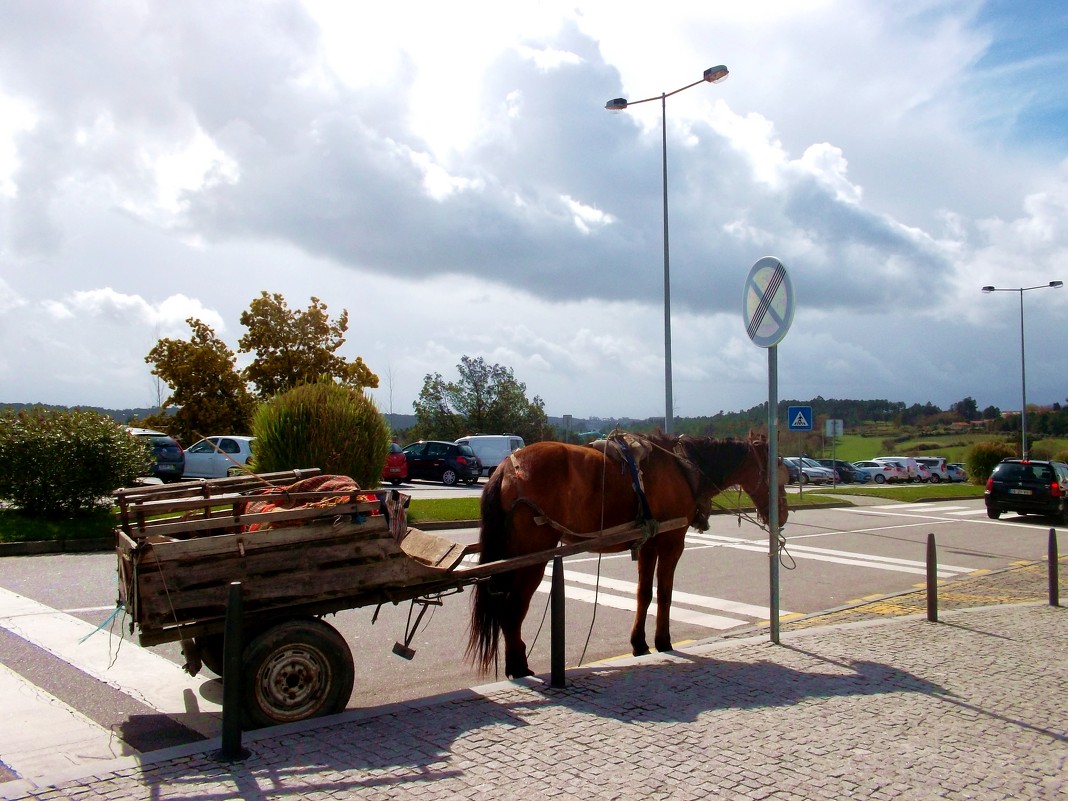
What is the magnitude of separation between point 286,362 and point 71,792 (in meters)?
32.4

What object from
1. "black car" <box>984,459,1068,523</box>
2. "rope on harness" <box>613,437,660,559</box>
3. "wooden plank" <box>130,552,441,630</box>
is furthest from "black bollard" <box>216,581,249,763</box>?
"black car" <box>984,459,1068,523</box>

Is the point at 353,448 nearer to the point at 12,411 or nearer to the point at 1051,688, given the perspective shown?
the point at 12,411

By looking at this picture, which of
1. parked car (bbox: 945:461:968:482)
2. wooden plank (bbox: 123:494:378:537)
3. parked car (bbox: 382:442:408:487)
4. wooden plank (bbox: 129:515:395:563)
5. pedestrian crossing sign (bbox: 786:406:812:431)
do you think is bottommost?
parked car (bbox: 945:461:968:482)

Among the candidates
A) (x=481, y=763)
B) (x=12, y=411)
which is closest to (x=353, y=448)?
(x=12, y=411)

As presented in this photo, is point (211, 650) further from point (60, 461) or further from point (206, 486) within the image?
point (60, 461)

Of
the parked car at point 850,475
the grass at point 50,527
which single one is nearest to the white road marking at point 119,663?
the grass at point 50,527

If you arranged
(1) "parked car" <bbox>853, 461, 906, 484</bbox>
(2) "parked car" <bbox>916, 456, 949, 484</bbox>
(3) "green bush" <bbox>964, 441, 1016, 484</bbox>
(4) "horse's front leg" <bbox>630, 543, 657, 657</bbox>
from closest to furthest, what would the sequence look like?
(4) "horse's front leg" <bbox>630, 543, 657, 657</bbox>, (3) "green bush" <bbox>964, 441, 1016, 484</bbox>, (1) "parked car" <bbox>853, 461, 906, 484</bbox>, (2) "parked car" <bbox>916, 456, 949, 484</bbox>

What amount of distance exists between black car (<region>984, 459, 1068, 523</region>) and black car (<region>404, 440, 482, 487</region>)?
16684 millimetres

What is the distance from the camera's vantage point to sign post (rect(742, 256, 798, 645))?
711cm

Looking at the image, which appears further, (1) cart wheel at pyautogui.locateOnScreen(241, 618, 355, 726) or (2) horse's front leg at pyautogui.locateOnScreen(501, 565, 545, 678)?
(2) horse's front leg at pyautogui.locateOnScreen(501, 565, 545, 678)

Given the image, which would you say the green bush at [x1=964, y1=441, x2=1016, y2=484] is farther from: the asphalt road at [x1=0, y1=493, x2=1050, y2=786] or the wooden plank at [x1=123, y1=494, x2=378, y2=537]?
the wooden plank at [x1=123, y1=494, x2=378, y2=537]

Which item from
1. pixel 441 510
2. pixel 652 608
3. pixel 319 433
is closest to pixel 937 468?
pixel 441 510

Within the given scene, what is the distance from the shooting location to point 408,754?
4512 mm

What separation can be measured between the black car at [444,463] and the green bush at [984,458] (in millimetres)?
24587
